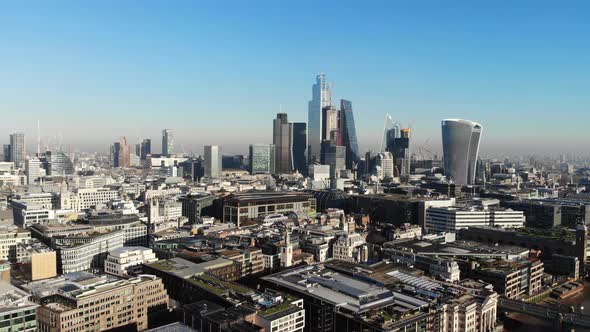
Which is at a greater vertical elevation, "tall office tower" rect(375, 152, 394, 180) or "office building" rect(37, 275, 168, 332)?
"tall office tower" rect(375, 152, 394, 180)

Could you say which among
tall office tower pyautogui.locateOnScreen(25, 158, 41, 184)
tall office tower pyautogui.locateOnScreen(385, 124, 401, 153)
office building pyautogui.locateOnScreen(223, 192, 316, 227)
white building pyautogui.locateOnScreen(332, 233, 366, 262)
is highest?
→ tall office tower pyautogui.locateOnScreen(385, 124, 401, 153)

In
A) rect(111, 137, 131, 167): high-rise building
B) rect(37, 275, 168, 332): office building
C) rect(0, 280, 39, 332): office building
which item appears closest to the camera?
rect(0, 280, 39, 332): office building

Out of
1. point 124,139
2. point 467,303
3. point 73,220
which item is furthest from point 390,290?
point 124,139

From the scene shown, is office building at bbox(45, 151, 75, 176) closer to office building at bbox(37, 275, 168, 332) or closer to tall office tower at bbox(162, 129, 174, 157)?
tall office tower at bbox(162, 129, 174, 157)

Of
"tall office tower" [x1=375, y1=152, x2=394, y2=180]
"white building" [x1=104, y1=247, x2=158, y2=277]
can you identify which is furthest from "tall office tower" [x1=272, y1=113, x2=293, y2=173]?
"white building" [x1=104, y1=247, x2=158, y2=277]

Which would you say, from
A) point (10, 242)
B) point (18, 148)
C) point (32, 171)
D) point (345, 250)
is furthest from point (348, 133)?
point (10, 242)

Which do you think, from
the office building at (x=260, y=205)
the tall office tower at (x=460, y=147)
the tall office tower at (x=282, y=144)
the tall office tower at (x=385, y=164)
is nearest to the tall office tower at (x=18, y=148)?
the tall office tower at (x=282, y=144)

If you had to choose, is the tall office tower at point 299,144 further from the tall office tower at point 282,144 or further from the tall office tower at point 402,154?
the tall office tower at point 402,154
